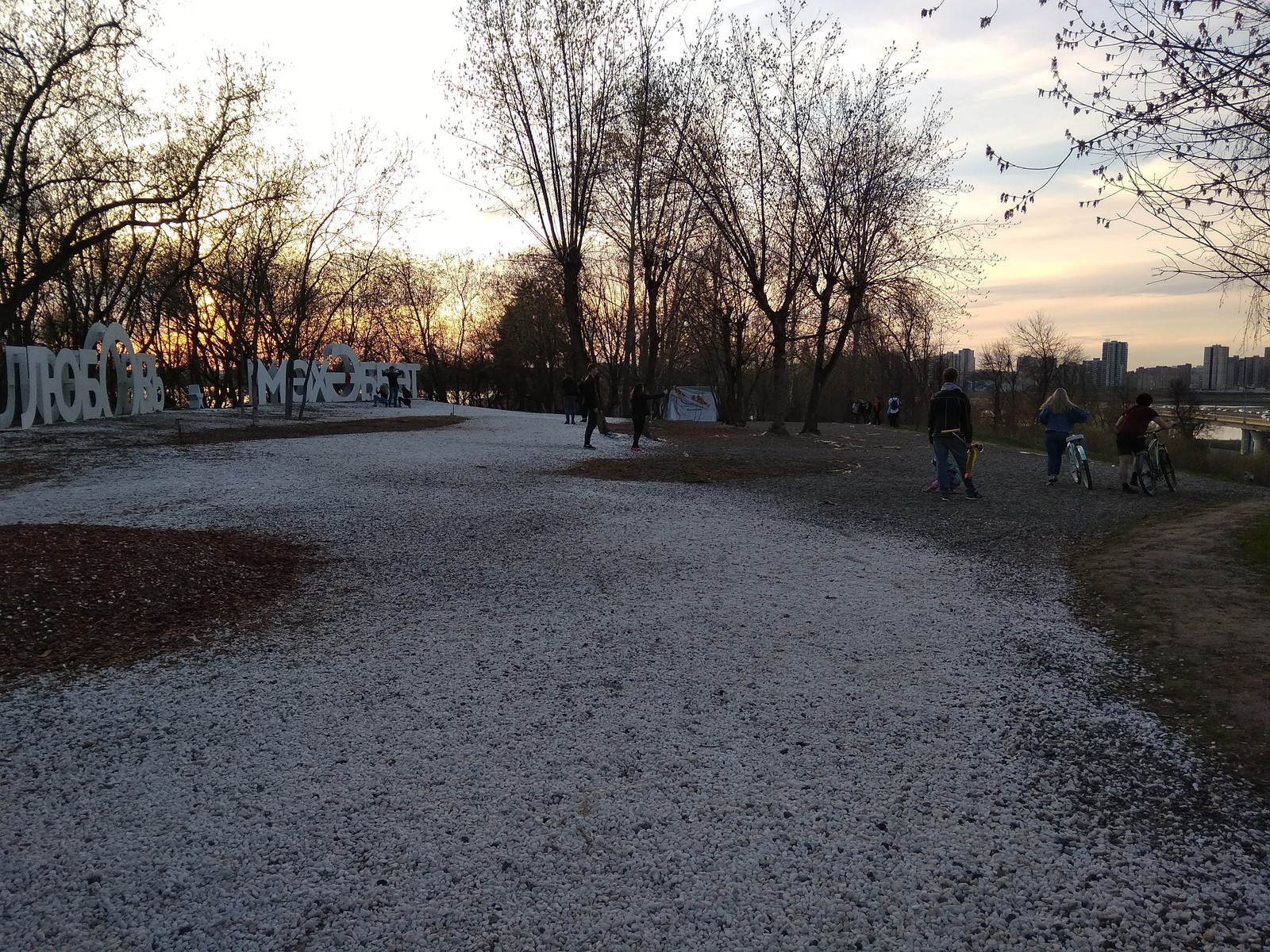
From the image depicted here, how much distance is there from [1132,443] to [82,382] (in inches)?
1024

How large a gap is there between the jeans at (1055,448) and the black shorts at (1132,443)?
1065mm

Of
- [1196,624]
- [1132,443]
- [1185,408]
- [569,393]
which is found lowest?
[1196,624]

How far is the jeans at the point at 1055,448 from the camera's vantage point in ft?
49.5

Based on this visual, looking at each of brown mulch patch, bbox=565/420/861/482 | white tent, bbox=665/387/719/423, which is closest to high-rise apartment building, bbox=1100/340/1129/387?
white tent, bbox=665/387/719/423

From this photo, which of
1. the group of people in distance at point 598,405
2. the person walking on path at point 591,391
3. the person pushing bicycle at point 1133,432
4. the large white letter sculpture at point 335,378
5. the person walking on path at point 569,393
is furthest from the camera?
the large white letter sculpture at point 335,378

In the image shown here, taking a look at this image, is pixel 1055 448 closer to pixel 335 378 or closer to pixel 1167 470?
pixel 1167 470

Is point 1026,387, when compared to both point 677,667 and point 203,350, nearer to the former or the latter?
point 203,350

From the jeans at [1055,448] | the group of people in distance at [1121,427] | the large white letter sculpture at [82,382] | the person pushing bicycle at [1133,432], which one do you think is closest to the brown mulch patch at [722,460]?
the jeans at [1055,448]

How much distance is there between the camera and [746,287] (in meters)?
28.9

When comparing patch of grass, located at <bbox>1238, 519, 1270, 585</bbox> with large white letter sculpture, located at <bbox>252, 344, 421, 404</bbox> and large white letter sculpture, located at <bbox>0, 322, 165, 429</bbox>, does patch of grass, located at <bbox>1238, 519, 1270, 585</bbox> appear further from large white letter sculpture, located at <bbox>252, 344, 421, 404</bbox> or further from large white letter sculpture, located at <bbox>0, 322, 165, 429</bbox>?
large white letter sculpture, located at <bbox>252, 344, 421, 404</bbox>

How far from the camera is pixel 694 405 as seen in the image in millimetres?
57938

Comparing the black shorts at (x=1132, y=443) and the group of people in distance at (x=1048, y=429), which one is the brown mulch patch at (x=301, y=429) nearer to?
the group of people in distance at (x=1048, y=429)

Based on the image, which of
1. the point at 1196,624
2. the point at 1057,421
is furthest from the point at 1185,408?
the point at 1196,624

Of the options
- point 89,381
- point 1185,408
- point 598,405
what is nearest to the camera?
point 89,381
